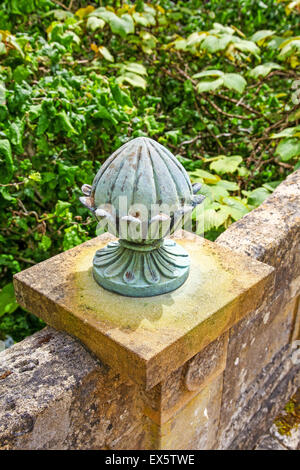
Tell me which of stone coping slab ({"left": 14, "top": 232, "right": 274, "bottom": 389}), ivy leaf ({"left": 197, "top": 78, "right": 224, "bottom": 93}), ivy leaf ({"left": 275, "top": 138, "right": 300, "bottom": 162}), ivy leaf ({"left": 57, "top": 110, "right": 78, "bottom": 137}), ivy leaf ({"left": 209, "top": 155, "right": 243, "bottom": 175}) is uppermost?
ivy leaf ({"left": 197, "top": 78, "right": 224, "bottom": 93})

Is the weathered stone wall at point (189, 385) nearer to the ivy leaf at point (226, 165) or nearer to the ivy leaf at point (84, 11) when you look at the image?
the ivy leaf at point (226, 165)

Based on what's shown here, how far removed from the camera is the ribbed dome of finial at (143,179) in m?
1.24

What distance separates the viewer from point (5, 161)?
212 cm

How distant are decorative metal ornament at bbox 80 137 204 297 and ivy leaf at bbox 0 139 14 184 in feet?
2.77

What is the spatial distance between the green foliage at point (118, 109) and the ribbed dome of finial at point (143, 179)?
1003 mm

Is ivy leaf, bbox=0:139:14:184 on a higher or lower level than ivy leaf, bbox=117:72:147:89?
lower

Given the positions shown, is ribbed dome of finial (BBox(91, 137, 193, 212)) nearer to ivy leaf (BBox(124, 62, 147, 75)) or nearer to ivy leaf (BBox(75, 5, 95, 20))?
ivy leaf (BBox(124, 62, 147, 75))

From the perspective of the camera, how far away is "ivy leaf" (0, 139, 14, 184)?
2070mm

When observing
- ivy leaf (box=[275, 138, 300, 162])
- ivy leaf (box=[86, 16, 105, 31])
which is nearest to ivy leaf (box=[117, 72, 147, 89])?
ivy leaf (box=[86, 16, 105, 31])

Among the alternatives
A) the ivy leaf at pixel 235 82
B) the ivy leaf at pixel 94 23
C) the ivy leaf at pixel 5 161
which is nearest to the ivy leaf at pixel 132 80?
the ivy leaf at pixel 94 23

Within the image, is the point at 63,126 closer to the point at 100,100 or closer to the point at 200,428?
the point at 100,100

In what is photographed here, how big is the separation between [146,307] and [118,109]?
5.09 feet

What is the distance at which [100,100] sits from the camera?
8.18 ft

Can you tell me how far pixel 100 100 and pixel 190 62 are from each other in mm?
1755
